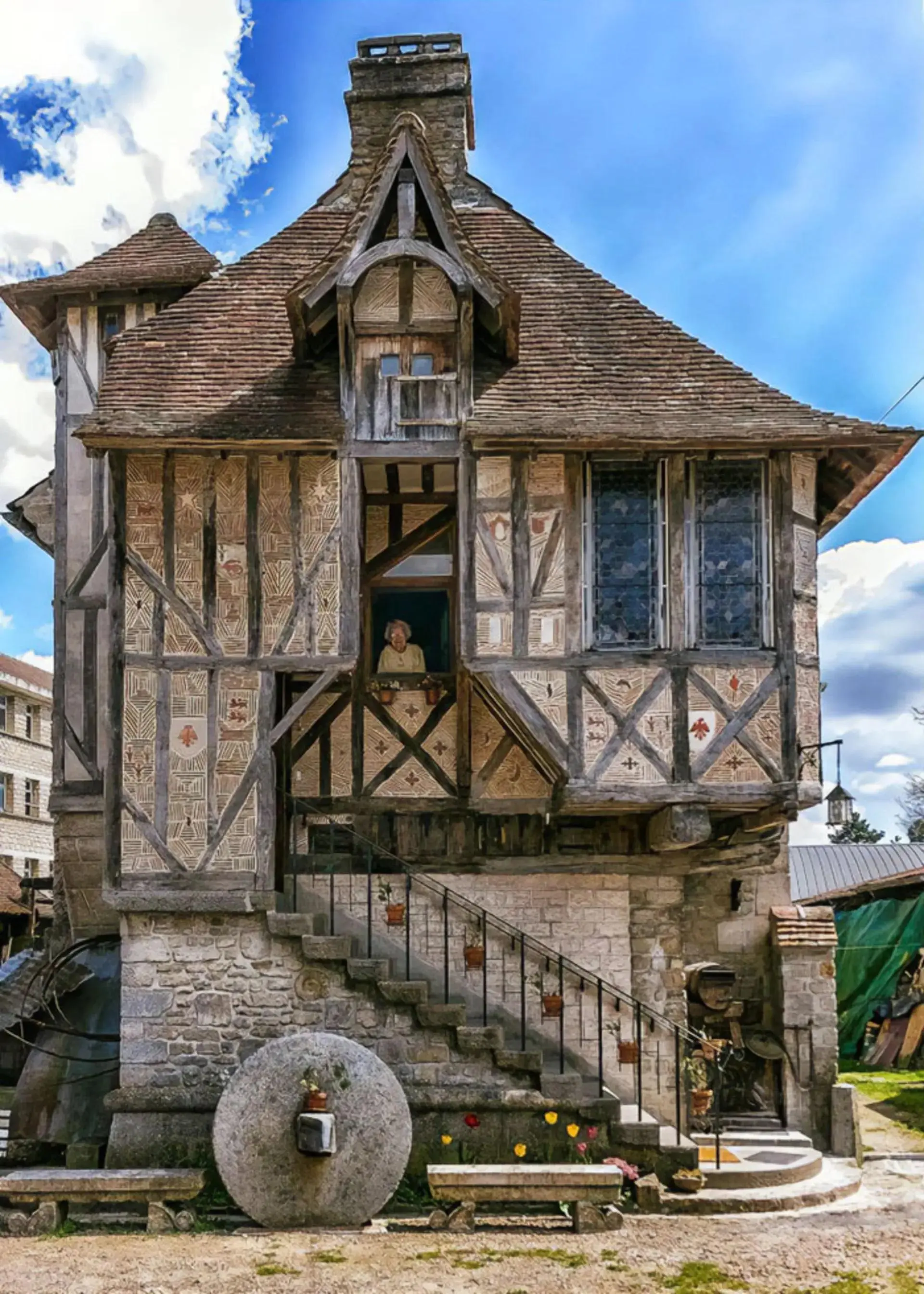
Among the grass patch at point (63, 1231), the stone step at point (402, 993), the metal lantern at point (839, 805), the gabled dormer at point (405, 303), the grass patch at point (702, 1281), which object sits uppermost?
the gabled dormer at point (405, 303)

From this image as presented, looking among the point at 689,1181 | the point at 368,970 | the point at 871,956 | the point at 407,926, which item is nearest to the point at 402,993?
the point at 368,970

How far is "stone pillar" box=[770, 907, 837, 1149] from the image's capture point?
436 inches

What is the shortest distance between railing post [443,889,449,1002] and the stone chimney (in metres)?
Result: 7.32

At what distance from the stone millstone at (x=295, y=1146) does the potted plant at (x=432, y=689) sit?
336 centimetres

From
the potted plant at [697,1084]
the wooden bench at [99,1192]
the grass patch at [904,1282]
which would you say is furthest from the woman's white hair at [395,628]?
the grass patch at [904,1282]

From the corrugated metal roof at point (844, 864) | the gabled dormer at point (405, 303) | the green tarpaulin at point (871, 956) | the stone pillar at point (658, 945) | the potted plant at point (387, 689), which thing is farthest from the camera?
the corrugated metal roof at point (844, 864)

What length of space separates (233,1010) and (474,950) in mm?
2303

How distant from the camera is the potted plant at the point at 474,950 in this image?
10.6m

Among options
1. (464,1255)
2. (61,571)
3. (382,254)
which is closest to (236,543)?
(382,254)

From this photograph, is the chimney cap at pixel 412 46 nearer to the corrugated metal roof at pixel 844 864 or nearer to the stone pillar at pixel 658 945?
the stone pillar at pixel 658 945

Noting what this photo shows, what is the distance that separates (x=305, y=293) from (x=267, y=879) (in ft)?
15.4

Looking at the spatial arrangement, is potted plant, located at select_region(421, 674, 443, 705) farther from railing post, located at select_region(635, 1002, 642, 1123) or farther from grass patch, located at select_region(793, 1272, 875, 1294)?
grass patch, located at select_region(793, 1272, 875, 1294)

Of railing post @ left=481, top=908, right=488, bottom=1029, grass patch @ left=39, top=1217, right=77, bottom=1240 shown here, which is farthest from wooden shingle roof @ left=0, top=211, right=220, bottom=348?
grass patch @ left=39, top=1217, right=77, bottom=1240

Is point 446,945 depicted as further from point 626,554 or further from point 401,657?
point 626,554
